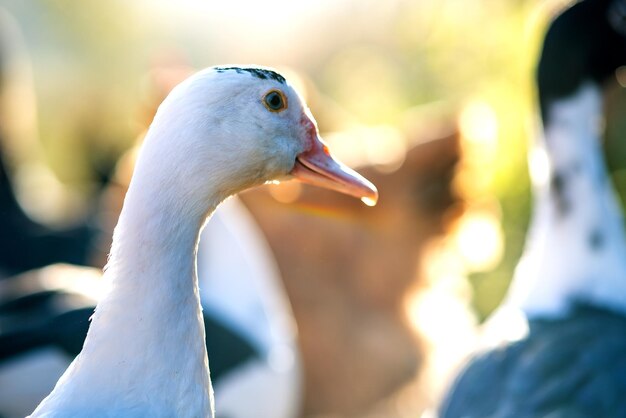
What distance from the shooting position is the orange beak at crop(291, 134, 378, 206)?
2.01 m

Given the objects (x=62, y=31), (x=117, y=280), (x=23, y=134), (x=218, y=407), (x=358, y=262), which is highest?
(x=62, y=31)

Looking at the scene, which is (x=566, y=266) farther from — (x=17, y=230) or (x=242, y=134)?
(x=17, y=230)

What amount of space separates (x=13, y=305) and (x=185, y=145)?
179 cm

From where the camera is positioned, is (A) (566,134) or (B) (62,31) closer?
(A) (566,134)

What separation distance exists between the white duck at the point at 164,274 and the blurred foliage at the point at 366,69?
1932mm

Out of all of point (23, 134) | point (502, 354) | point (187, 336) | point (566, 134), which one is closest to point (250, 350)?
point (502, 354)

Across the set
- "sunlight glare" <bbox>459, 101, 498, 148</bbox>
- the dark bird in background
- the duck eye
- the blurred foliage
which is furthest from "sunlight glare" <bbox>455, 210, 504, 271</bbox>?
the duck eye

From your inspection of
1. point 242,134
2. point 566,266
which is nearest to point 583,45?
point 566,266

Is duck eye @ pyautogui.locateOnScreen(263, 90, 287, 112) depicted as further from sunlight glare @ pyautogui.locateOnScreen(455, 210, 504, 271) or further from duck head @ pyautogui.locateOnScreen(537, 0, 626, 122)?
sunlight glare @ pyautogui.locateOnScreen(455, 210, 504, 271)

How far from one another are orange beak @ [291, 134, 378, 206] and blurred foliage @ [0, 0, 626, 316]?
5.15 ft

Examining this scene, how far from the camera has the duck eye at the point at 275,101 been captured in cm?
185

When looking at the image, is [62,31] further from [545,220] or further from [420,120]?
[545,220]

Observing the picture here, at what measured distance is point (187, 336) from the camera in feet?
5.61

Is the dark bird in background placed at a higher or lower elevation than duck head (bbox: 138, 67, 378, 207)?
higher
